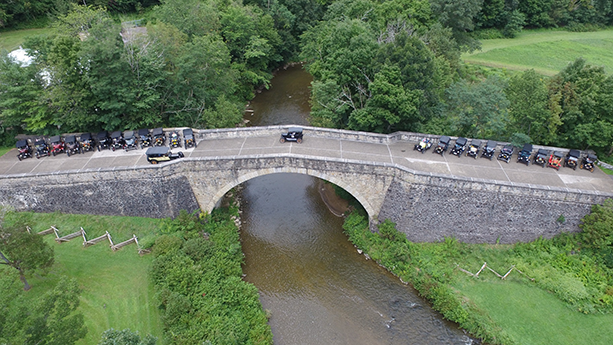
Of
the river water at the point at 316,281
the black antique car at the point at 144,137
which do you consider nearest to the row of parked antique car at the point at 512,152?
the river water at the point at 316,281

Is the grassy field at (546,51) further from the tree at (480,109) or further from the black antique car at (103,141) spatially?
the black antique car at (103,141)

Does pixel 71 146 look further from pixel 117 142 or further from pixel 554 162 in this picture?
pixel 554 162

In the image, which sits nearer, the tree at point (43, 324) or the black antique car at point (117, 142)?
the tree at point (43, 324)

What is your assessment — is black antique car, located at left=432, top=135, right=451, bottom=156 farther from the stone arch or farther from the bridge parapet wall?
the stone arch

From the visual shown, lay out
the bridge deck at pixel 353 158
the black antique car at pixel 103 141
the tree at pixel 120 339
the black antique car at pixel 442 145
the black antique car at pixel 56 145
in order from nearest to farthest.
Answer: the tree at pixel 120 339 → the bridge deck at pixel 353 158 → the black antique car at pixel 442 145 → the black antique car at pixel 56 145 → the black antique car at pixel 103 141

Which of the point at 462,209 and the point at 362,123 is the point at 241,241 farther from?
the point at 462,209

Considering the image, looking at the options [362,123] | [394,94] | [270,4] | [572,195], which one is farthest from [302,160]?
[270,4]

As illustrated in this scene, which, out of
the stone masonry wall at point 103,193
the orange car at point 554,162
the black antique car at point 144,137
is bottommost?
the stone masonry wall at point 103,193
